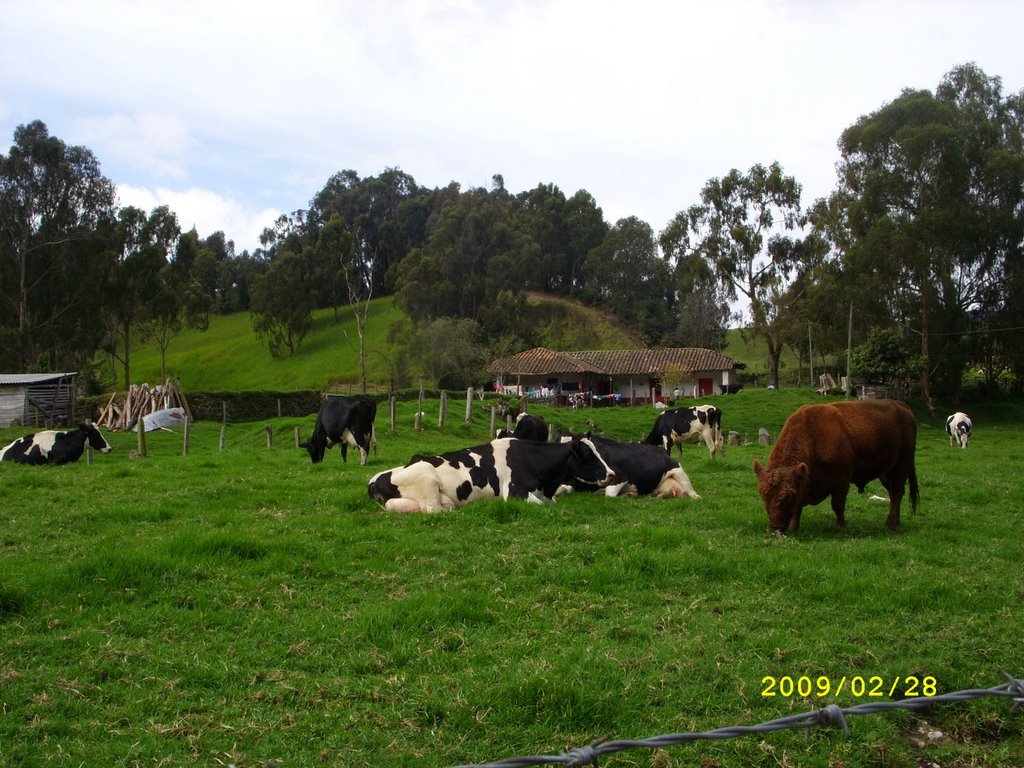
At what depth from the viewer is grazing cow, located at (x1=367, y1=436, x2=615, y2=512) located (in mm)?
11156

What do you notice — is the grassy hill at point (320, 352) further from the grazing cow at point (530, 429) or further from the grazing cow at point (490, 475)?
the grazing cow at point (490, 475)

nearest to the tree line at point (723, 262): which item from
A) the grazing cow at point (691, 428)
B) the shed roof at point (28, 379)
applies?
the shed roof at point (28, 379)

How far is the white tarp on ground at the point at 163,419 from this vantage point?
133 ft

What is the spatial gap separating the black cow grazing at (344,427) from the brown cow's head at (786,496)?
9724 mm

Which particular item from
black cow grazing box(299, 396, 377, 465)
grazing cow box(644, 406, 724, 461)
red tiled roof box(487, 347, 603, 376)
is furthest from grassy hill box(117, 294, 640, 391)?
black cow grazing box(299, 396, 377, 465)

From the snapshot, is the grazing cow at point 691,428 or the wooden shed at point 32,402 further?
the wooden shed at point 32,402

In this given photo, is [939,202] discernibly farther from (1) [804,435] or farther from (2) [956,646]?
(2) [956,646]

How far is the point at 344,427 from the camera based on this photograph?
59.5 ft

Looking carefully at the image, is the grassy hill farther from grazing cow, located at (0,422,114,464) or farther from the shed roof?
grazing cow, located at (0,422,114,464)

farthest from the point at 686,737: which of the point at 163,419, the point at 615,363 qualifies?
the point at 615,363

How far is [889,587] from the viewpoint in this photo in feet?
24.6

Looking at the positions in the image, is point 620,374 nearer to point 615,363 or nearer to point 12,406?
point 615,363

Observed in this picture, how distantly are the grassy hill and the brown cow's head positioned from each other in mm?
65910

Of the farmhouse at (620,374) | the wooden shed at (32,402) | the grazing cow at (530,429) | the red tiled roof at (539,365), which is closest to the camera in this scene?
the grazing cow at (530,429)
